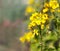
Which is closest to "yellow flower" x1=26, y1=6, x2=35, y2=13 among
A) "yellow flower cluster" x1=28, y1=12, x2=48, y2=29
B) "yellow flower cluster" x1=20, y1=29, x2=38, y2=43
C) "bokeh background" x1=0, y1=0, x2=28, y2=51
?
"bokeh background" x1=0, y1=0, x2=28, y2=51

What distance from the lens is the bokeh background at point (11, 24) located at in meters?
4.32

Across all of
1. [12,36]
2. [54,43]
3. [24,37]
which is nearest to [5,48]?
[12,36]

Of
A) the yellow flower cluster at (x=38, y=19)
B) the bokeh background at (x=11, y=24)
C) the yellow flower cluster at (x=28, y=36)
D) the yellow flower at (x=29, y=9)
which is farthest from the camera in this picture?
the bokeh background at (x=11, y=24)

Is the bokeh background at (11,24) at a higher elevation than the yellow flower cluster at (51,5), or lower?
higher

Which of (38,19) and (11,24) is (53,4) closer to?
(38,19)

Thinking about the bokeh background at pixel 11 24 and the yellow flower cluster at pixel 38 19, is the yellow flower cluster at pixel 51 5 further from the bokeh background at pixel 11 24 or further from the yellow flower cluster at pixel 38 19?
the bokeh background at pixel 11 24

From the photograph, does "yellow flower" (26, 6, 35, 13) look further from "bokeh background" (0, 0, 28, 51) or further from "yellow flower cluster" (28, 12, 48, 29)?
"yellow flower cluster" (28, 12, 48, 29)

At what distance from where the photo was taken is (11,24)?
14.2 feet

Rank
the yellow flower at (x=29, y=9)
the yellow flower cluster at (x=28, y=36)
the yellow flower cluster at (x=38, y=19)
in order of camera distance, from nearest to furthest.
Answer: the yellow flower cluster at (x=38, y=19) → the yellow flower cluster at (x=28, y=36) → the yellow flower at (x=29, y=9)

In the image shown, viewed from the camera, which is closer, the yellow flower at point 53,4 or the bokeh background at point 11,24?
the yellow flower at point 53,4

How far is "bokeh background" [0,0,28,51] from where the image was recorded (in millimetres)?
4316

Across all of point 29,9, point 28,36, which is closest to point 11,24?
point 29,9

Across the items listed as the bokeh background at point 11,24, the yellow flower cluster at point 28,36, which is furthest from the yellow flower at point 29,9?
the yellow flower cluster at point 28,36

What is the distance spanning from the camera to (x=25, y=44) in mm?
4027
